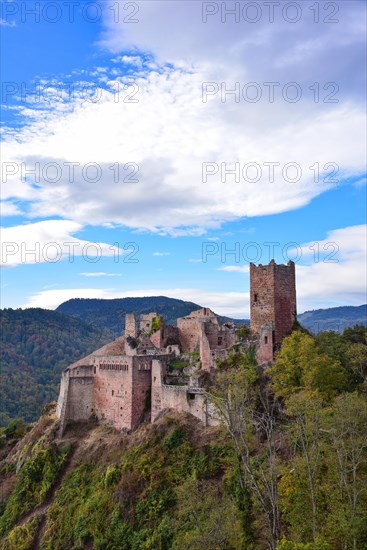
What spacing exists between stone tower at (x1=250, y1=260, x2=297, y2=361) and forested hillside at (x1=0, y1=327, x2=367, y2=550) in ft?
13.0

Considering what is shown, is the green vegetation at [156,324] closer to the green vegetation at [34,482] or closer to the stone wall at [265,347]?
the green vegetation at [34,482]

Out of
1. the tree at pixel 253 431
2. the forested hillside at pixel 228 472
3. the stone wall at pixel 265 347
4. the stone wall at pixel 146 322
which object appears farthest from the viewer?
the stone wall at pixel 146 322

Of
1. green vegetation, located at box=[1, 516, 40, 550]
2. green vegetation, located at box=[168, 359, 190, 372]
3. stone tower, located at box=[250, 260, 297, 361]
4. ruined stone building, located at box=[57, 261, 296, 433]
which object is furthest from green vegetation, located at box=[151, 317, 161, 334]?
green vegetation, located at box=[1, 516, 40, 550]

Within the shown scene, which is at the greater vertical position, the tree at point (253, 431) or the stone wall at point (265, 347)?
the stone wall at point (265, 347)

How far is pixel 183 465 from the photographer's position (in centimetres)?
4597

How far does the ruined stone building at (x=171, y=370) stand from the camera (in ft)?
169

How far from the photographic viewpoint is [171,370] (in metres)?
57.0

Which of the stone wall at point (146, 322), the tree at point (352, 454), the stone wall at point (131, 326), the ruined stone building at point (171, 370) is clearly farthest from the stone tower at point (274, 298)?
the stone wall at point (131, 326)

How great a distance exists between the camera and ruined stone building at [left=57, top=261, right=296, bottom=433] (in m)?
51.6

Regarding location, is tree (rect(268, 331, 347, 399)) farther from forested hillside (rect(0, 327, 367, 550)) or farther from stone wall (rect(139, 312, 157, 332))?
stone wall (rect(139, 312, 157, 332))

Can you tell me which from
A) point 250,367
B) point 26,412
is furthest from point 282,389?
point 26,412

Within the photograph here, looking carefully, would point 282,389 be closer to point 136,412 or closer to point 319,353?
point 319,353

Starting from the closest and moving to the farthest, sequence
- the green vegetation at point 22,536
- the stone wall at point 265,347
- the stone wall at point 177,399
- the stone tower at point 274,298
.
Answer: the stone wall at point 177,399, the green vegetation at point 22,536, the stone wall at point 265,347, the stone tower at point 274,298

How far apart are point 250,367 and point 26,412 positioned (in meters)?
110
